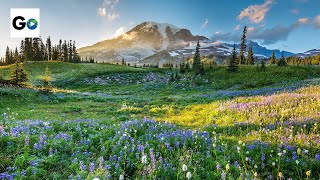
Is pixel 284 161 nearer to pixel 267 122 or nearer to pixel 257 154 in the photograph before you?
pixel 257 154

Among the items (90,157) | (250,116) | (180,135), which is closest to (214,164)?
(180,135)

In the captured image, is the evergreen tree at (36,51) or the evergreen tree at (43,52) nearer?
the evergreen tree at (36,51)

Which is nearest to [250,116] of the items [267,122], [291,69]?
[267,122]

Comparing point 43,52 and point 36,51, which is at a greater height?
point 43,52

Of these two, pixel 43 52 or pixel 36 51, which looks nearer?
pixel 36 51

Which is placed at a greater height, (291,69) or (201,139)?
(291,69)

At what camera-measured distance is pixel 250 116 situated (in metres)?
12.0

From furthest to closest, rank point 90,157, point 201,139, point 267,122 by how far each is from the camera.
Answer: point 267,122 < point 201,139 < point 90,157

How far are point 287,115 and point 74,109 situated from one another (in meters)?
15.4

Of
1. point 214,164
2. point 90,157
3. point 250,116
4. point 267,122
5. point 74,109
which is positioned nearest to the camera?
point 214,164

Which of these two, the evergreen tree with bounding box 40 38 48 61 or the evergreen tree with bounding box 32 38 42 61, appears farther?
the evergreen tree with bounding box 40 38 48 61

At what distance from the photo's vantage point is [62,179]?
5410mm

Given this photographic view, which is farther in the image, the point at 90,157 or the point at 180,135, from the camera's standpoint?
the point at 180,135

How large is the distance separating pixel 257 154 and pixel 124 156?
3.72m
